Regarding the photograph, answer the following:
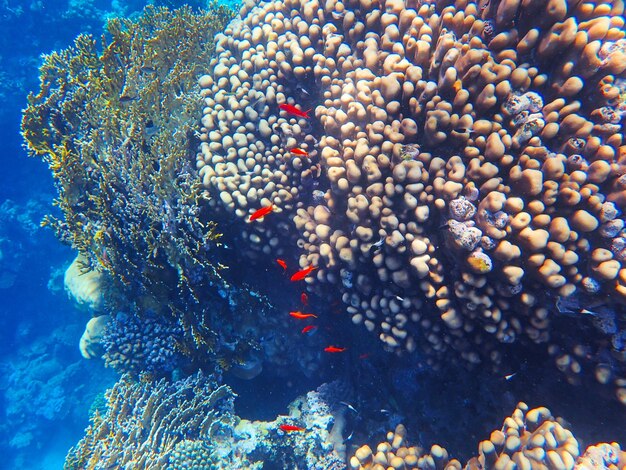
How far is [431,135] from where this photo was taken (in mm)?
3168

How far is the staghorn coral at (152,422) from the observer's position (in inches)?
186

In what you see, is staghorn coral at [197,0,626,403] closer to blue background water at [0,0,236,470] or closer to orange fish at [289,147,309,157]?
orange fish at [289,147,309,157]

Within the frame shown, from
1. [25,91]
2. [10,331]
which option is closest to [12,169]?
[25,91]

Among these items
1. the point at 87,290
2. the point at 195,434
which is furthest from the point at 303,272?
the point at 87,290

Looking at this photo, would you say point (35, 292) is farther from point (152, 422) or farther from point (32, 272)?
point (152, 422)

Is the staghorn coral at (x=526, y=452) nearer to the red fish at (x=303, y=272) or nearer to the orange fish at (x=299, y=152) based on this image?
the red fish at (x=303, y=272)

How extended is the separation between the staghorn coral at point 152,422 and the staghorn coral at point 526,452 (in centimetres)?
269

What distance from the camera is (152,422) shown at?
198 inches

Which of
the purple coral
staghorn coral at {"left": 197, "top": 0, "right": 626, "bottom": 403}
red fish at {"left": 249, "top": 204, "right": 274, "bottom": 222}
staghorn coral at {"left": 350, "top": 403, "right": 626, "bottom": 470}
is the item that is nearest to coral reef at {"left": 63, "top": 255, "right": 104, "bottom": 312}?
the purple coral

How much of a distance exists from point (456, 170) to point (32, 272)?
18665 millimetres

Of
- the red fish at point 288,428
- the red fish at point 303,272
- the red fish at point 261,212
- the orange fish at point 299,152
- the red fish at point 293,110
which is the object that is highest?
the red fish at point 293,110

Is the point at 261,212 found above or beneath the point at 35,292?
beneath

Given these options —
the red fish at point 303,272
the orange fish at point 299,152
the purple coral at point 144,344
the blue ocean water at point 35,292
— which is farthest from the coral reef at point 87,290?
the blue ocean water at point 35,292

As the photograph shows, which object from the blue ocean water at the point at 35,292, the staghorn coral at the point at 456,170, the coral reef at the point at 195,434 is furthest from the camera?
the blue ocean water at the point at 35,292
